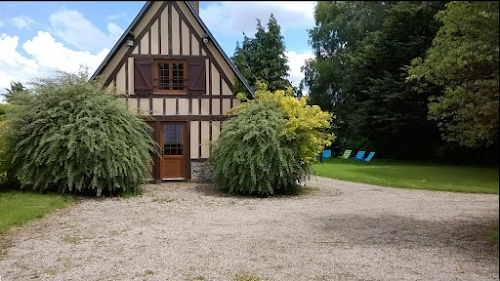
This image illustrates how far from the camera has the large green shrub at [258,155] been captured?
11.0 meters

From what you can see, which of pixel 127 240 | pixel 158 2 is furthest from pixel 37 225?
pixel 158 2

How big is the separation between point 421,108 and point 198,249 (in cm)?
378

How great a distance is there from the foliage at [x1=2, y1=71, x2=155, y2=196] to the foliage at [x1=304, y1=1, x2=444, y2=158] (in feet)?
17.3

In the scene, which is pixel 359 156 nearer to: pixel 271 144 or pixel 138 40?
pixel 271 144

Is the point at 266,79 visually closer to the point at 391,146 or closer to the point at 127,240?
the point at 391,146

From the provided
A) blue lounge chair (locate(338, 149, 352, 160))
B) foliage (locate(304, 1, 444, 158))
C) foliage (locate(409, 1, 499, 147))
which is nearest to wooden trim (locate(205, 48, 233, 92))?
foliage (locate(304, 1, 444, 158))

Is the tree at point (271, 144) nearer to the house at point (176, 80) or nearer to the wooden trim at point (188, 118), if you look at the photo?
the house at point (176, 80)

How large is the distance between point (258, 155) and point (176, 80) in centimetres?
526

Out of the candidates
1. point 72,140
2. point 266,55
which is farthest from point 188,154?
point 266,55

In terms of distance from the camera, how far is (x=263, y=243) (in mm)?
6164

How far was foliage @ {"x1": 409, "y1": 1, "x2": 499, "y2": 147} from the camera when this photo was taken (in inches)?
79.6

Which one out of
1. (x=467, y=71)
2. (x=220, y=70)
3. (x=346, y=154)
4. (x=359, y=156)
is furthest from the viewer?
(x=220, y=70)

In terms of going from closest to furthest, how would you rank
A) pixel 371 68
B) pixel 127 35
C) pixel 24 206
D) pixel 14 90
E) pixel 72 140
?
pixel 371 68 < pixel 24 206 < pixel 72 140 < pixel 14 90 < pixel 127 35

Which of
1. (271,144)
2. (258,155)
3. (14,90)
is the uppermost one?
(14,90)
